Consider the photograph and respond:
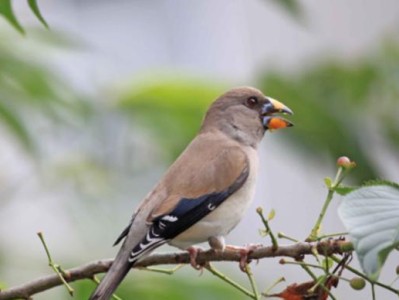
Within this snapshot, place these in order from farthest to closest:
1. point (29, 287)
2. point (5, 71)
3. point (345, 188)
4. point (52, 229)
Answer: point (52, 229) < point (5, 71) < point (29, 287) < point (345, 188)

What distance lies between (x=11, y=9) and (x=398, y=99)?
8.90 ft

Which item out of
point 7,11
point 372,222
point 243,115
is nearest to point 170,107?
point 243,115

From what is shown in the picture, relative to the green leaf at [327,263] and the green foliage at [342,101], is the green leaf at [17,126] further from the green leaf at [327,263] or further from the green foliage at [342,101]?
the green leaf at [327,263]

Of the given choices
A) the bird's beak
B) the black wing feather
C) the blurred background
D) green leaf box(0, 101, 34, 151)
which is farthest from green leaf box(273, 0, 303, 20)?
the bird's beak

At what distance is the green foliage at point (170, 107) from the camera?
4172 mm

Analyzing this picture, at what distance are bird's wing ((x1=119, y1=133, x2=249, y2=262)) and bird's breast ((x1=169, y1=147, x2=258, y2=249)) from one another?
0.02m

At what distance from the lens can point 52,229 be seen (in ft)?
31.8

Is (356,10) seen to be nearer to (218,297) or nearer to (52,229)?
(52,229)

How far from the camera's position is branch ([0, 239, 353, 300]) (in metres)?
2.36

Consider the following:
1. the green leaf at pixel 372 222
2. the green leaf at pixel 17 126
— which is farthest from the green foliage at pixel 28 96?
the green leaf at pixel 372 222

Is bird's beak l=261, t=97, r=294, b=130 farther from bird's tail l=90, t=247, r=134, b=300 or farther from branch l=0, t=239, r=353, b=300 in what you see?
bird's tail l=90, t=247, r=134, b=300

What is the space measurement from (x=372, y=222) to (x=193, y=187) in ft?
5.79

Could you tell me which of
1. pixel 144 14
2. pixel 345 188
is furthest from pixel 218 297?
pixel 144 14

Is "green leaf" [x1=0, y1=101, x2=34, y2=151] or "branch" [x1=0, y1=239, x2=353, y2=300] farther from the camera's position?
"green leaf" [x1=0, y1=101, x2=34, y2=151]
